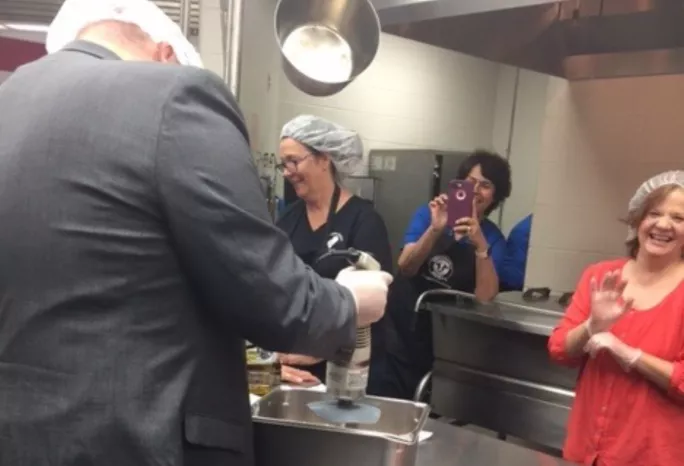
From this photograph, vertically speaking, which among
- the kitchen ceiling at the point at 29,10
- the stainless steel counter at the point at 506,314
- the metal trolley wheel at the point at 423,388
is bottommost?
the metal trolley wheel at the point at 423,388

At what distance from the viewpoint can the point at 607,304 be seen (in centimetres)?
144

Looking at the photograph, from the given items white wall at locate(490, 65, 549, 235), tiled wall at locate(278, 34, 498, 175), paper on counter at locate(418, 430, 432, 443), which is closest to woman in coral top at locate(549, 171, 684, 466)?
paper on counter at locate(418, 430, 432, 443)

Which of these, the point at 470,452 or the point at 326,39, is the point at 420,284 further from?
the point at 470,452

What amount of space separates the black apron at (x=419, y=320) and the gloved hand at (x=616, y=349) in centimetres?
75

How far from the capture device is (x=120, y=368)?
2.61ft

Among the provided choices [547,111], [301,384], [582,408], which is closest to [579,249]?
[547,111]

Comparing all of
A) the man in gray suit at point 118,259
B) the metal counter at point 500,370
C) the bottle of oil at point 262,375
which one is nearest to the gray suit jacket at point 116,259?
the man in gray suit at point 118,259

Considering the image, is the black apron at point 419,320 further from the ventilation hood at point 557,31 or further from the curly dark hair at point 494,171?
the ventilation hood at point 557,31

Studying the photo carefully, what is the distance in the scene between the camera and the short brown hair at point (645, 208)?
153 centimetres

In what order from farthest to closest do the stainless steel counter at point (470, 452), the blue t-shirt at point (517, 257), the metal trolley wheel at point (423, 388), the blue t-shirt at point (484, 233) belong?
the blue t-shirt at point (517, 257)
the blue t-shirt at point (484, 233)
the metal trolley wheel at point (423, 388)
the stainless steel counter at point (470, 452)

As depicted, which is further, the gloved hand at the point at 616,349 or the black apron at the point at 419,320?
the black apron at the point at 419,320

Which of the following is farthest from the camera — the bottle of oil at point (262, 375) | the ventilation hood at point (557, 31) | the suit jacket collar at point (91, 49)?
the ventilation hood at point (557, 31)

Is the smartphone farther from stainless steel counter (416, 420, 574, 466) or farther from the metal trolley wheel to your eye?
stainless steel counter (416, 420, 574, 466)

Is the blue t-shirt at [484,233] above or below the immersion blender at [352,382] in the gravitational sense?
above
